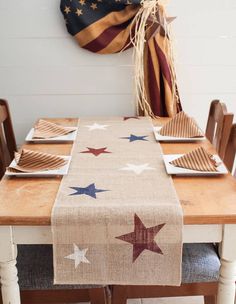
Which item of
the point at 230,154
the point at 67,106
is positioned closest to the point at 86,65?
the point at 67,106

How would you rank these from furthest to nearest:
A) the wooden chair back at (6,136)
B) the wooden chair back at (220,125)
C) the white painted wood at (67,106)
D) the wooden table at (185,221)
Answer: the white painted wood at (67,106)
the wooden chair back at (6,136)
the wooden chair back at (220,125)
the wooden table at (185,221)

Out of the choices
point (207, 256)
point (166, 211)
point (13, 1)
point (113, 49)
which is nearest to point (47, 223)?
point (166, 211)

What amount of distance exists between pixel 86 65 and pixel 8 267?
134cm

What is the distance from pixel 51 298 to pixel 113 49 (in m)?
1.29

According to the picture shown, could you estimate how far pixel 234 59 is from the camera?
2.39 meters

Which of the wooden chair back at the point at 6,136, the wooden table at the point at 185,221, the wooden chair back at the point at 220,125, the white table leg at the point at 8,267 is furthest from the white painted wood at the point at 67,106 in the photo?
the white table leg at the point at 8,267

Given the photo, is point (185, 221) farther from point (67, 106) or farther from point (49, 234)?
point (67, 106)

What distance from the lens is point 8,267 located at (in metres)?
1.29

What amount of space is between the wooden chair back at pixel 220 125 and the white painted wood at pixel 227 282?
0.65m

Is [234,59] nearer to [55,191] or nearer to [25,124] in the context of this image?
[25,124]

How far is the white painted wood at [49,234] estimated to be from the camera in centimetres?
126

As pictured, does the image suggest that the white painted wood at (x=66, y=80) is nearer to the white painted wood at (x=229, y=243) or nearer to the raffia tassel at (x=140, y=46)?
the raffia tassel at (x=140, y=46)

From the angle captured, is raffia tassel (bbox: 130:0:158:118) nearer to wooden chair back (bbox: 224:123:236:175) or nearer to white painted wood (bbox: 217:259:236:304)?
wooden chair back (bbox: 224:123:236:175)

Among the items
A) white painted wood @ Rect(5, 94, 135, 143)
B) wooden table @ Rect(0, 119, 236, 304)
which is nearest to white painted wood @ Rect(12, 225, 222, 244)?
wooden table @ Rect(0, 119, 236, 304)
